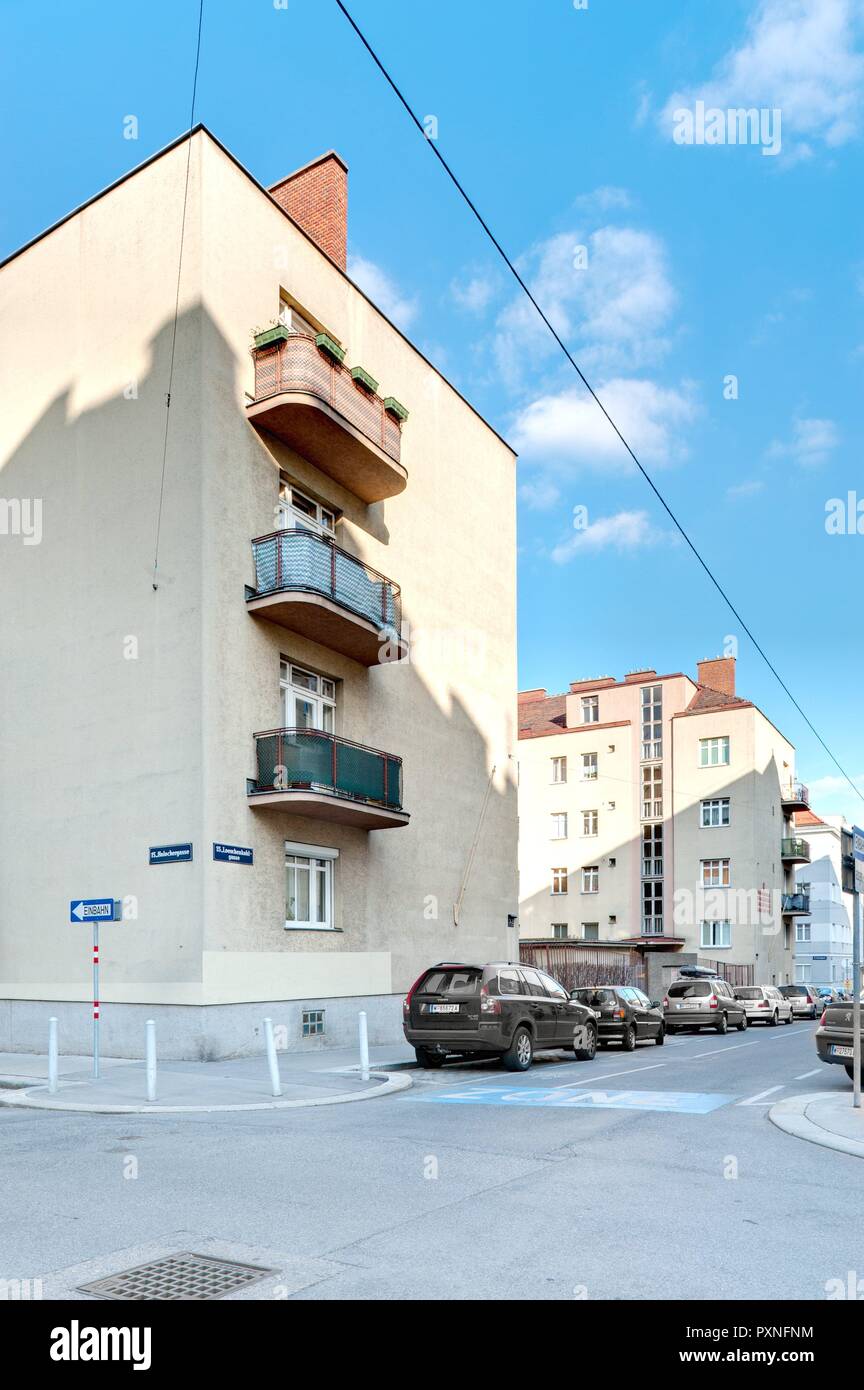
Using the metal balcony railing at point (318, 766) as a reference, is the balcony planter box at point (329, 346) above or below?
above

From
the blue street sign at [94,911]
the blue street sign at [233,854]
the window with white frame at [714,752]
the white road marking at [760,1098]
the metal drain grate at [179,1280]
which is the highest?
the window with white frame at [714,752]

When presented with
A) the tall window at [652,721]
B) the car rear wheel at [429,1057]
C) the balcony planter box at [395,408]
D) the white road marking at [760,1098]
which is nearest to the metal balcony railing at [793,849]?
the tall window at [652,721]

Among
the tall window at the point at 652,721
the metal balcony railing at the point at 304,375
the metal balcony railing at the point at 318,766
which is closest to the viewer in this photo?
the metal balcony railing at the point at 318,766

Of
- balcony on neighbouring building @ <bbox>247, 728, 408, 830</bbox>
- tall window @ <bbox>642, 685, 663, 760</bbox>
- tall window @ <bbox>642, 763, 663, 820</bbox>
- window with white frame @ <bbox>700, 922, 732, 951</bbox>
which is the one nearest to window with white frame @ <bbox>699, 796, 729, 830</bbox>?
tall window @ <bbox>642, 763, 663, 820</bbox>

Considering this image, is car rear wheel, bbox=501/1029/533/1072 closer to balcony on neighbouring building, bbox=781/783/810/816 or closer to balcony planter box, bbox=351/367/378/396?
balcony planter box, bbox=351/367/378/396

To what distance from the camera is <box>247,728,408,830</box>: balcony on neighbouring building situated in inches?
754

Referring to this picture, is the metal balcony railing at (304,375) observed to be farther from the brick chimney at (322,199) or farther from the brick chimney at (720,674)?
the brick chimney at (720,674)

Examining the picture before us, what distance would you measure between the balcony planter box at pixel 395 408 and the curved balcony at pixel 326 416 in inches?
6.6

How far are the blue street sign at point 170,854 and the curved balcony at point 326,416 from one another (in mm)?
7679

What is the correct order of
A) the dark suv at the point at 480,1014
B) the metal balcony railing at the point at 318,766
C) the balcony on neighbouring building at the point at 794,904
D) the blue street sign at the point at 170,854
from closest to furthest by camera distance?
the dark suv at the point at 480,1014 → the blue street sign at the point at 170,854 → the metal balcony railing at the point at 318,766 → the balcony on neighbouring building at the point at 794,904

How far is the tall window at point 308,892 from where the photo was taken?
2056 centimetres

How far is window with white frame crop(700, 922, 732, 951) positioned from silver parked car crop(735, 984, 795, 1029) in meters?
15.1

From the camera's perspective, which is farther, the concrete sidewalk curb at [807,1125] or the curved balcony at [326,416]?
the curved balcony at [326,416]
